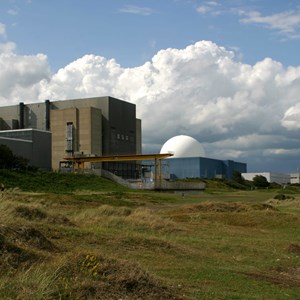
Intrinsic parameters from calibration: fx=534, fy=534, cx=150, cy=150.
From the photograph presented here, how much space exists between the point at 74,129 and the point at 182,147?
47.6 m

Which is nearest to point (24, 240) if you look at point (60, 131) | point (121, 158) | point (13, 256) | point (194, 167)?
point (13, 256)

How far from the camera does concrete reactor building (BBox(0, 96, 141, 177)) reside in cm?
10444

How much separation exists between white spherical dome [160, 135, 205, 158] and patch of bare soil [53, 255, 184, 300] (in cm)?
14113

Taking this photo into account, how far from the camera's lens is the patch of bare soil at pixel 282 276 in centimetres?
1192

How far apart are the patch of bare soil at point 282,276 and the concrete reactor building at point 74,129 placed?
8903 cm

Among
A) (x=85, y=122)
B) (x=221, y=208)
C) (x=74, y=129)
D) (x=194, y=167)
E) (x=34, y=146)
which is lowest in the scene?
(x=221, y=208)

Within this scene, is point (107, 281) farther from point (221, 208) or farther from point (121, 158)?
point (121, 158)

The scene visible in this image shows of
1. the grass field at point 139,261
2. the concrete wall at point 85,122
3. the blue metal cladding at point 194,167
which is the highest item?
the concrete wall at point 85,122

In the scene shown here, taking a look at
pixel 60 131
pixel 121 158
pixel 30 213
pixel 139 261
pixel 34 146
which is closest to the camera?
pixel 139 261

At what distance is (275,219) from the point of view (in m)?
27.9

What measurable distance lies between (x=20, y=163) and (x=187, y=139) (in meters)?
76.3

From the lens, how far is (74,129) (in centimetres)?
11200

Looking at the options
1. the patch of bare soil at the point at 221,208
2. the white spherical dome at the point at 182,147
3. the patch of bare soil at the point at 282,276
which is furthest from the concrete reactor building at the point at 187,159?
the patch of bare soil at the point at 282,276

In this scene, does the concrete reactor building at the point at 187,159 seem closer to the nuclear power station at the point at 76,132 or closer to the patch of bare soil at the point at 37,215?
the nuclear power station at the point at 76,132
